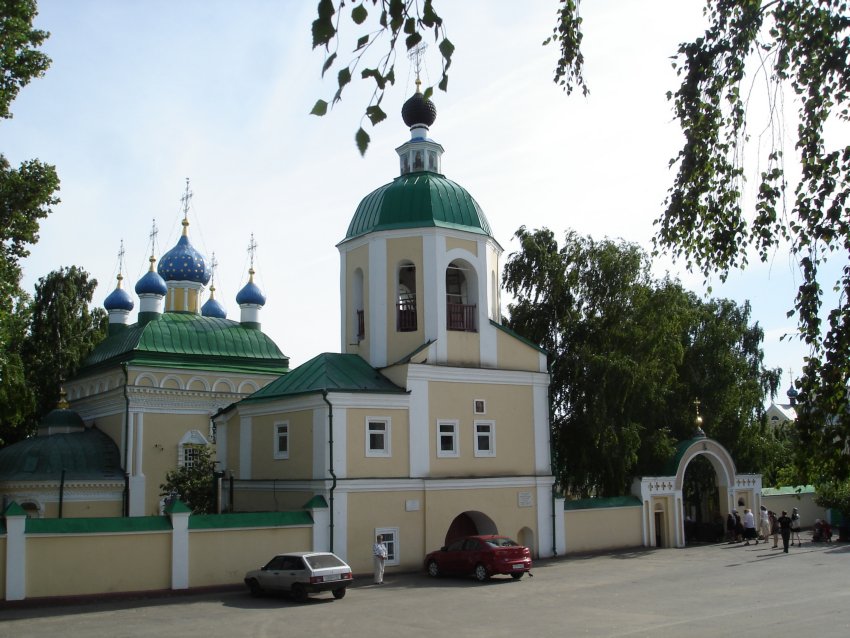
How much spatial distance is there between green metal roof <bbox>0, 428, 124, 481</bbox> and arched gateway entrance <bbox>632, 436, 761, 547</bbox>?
1794cm

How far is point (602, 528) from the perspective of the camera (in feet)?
85.1

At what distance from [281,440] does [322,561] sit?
6.40 meters

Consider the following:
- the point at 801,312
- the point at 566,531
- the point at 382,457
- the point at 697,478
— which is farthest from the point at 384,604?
the point at 697,478

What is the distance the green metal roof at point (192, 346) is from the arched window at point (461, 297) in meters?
12.0

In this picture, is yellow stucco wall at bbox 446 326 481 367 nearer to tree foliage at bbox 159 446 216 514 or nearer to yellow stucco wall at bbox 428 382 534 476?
yellow stucco wall at bbox 428 382 534 476

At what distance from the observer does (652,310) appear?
95.8 feet

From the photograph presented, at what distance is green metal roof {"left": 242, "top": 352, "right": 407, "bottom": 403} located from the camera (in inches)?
866

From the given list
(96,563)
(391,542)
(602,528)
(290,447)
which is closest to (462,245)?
(290,447)

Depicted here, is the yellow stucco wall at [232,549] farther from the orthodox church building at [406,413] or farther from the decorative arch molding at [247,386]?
the decorative arch molding at [247,386]

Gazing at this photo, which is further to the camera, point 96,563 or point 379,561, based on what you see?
point 379,561

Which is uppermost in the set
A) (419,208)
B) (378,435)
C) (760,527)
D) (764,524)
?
(419,208)

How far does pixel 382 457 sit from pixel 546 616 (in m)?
7.97

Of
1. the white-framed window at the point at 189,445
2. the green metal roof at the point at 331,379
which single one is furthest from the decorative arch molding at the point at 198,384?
the green metal roof at the point at 331,379

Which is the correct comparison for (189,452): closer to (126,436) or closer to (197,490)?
(126,436)
